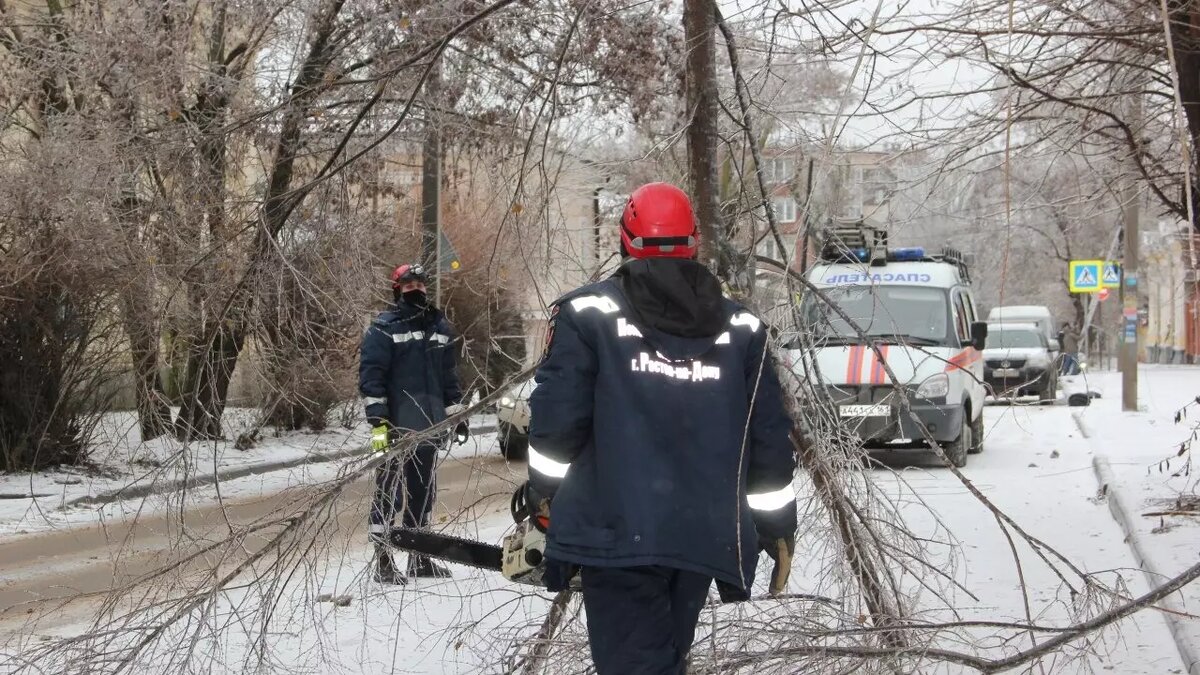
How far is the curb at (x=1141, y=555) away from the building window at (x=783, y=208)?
2.12 m

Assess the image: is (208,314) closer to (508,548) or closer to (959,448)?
(508,548)

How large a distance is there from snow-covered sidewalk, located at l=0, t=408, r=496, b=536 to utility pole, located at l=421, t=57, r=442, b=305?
5.34ft

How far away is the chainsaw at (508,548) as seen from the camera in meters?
3.74

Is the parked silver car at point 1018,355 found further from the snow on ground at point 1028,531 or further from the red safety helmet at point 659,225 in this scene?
the red safety helmet at point 659,225

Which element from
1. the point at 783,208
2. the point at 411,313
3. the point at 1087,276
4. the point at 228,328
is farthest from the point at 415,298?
the point at 1087,276

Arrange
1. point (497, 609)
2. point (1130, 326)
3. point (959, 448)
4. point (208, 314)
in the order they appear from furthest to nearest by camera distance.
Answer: point (1130, 326), point (959, 448), point (208, 314), point (497, 609)

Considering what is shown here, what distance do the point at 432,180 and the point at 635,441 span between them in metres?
11.9

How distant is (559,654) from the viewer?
172 inches

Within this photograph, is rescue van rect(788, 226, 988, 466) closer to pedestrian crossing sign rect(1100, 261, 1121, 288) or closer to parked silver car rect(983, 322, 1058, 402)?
pedestrian crossing sign rect(1100, 261, 1121, 288)

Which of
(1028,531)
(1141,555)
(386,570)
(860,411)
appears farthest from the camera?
(1028,531)

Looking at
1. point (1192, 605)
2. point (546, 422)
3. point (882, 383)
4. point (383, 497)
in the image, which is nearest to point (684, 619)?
point (546, 422)

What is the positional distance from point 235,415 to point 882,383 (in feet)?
20.2

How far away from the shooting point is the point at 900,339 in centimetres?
487

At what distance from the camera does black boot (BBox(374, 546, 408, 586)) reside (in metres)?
4.64
